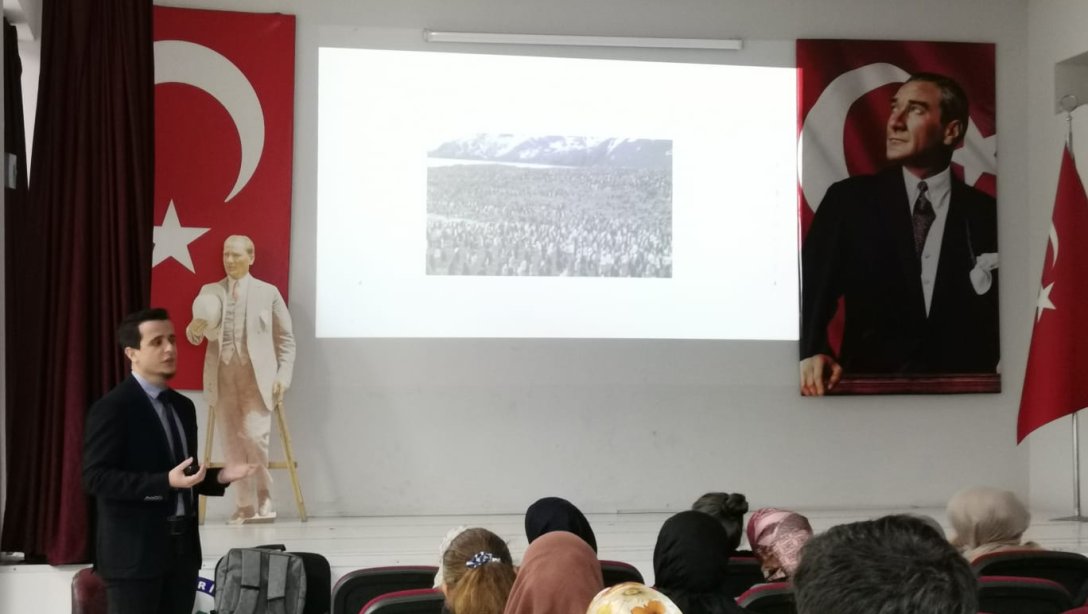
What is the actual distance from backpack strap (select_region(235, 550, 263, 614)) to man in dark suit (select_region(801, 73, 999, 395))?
4.12 metres

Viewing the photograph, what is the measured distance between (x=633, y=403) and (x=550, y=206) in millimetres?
1334

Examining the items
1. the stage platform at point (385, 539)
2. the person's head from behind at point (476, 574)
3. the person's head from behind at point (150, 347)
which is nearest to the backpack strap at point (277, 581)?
the stage platform at point (385, 539)

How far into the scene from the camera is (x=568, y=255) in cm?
697

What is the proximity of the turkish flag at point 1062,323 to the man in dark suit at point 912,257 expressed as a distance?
78 centimetres

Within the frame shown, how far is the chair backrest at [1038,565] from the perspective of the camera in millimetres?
3248

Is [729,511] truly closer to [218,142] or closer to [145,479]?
[145,479]

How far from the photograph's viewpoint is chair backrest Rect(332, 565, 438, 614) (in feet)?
10.3

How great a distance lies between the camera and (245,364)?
642 centimetres

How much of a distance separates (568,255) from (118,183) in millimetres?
2953

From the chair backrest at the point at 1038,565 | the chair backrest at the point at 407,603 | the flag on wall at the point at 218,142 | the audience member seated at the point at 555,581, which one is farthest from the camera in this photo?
the flag on wall at the point at 218,142

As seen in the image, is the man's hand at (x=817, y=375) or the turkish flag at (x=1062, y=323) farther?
the man's hand at (x=817, y=375)

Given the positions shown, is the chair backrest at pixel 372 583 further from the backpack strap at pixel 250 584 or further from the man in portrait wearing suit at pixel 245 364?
the man in portrait wearing suit at pixel 245 364

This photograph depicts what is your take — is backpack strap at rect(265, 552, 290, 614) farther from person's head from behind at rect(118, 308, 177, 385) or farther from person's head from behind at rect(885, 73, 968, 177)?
person's head from behind at rect(885, 73, 968, 177)

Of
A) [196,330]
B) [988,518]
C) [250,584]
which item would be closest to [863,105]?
[988,518]
